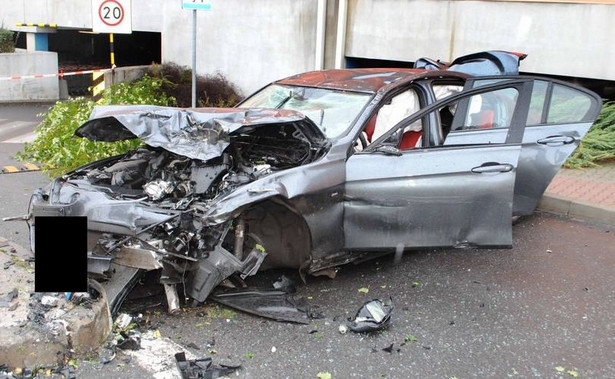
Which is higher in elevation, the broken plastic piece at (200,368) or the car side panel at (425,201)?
the car side panel at (425,201)

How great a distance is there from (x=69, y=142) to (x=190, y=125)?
12.5 feet

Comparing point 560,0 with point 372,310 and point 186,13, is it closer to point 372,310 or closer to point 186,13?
point 372,310

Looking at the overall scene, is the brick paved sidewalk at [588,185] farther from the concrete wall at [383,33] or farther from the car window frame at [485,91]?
the car window frame at [485,91]

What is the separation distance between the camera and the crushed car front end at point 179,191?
12.3 ft

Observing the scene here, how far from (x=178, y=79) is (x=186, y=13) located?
153 cm

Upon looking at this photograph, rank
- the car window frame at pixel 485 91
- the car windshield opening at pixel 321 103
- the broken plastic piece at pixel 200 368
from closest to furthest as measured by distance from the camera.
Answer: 1. the broken plastic piece at pixel 200 368
2. the car window frame at pixel 485 91
3. the car windshield opening at pixel 321 103

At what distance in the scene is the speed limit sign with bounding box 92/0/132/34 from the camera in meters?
7.89

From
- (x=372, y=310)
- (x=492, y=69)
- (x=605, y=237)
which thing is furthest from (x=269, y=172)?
(x=492, y=69)

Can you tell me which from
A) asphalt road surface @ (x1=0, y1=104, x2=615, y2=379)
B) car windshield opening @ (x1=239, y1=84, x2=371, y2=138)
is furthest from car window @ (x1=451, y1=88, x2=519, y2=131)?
asphalt road surface @ (x1=0, y1=104, x2=615, y2=379)

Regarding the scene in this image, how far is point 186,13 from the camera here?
12852mm

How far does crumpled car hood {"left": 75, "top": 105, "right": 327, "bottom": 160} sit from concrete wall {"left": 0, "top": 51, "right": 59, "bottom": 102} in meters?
11.6

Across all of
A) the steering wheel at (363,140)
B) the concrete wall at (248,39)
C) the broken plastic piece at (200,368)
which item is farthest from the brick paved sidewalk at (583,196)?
the concrete wall at (248,39)

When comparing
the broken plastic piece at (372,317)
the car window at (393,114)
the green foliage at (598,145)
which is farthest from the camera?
the green foliage at (598,145)

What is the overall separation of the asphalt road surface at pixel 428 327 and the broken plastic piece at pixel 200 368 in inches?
2.4
